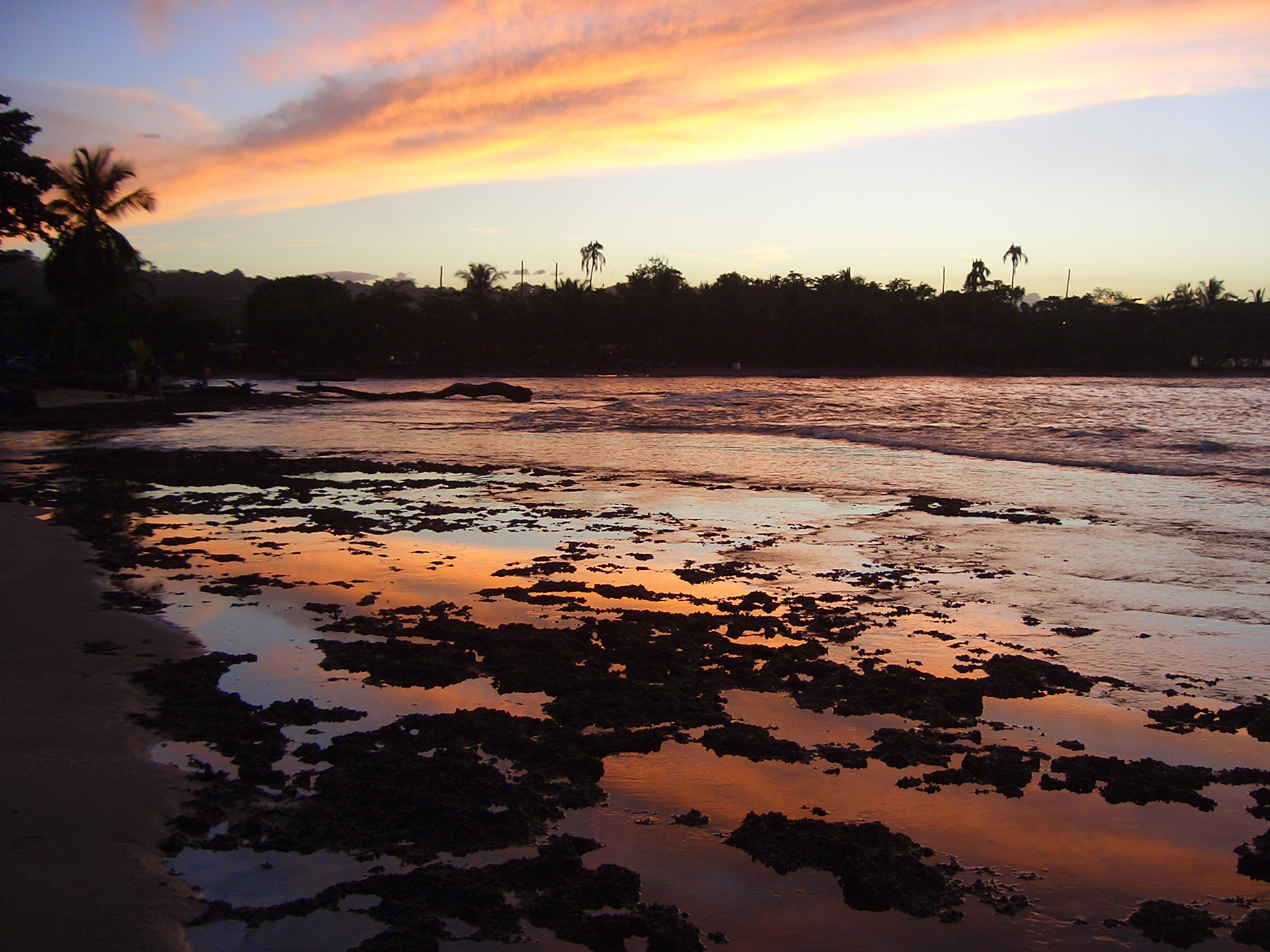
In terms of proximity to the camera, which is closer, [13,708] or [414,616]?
[13,708]

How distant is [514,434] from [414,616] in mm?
16552

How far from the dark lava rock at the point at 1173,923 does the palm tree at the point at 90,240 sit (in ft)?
141

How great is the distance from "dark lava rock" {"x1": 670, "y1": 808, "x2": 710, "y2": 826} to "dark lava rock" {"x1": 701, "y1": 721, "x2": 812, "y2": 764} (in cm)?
57

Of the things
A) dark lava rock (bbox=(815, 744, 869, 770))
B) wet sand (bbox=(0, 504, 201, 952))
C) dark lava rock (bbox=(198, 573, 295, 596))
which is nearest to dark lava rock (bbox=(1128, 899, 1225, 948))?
dark lava rock (bbox=(815, 744, 869, 770))

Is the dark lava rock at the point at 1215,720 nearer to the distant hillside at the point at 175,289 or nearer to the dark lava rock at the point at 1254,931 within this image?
the dark lava rock at the point at 1254,931

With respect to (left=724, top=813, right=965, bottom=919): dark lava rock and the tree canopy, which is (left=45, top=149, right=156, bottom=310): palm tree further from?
(left=724, top=813, right=965, bottom=919): dark lava rock

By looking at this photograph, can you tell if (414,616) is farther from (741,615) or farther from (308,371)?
(308,371)

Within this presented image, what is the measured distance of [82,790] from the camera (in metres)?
3.61

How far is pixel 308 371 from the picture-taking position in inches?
2665

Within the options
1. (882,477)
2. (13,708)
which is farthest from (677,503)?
(13,708)

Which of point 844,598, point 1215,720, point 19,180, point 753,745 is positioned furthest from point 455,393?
point 1215,720

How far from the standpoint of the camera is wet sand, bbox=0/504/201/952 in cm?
282

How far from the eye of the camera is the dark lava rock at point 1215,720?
4508 mm

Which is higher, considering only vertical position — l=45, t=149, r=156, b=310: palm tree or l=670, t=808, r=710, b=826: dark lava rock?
l=45, t=149, r=156, b=310: palm tree
